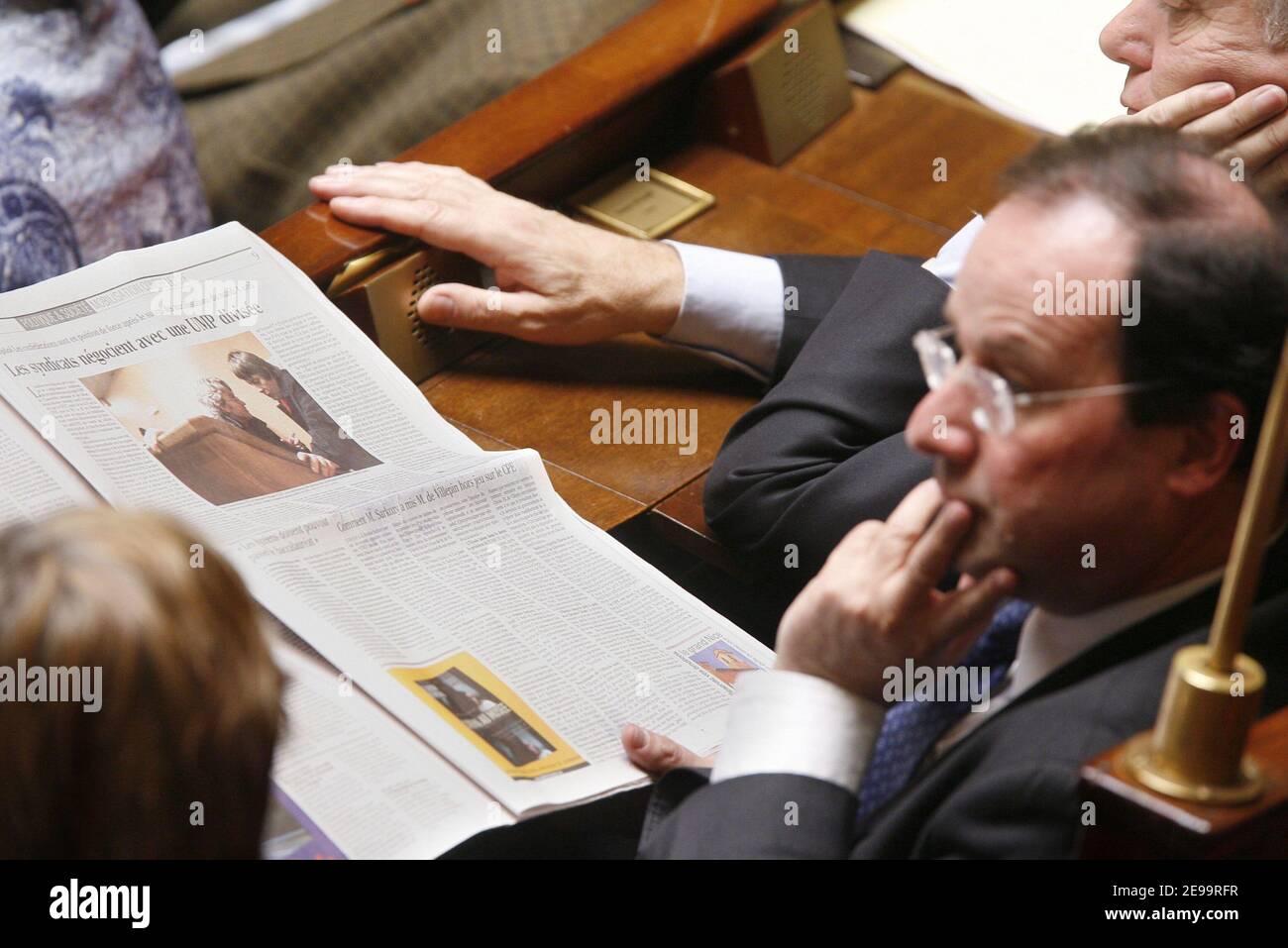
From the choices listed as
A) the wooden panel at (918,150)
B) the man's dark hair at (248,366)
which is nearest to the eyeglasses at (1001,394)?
the man's dark hair at (248,366)

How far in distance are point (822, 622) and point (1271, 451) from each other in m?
0.42

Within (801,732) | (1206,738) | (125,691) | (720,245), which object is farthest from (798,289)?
(125,691)

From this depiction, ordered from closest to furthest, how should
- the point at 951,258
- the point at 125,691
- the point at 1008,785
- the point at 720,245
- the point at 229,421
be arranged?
the point at 125,691 < the point at 1008,785 < the point at 229,421 < the point at 951,258 < the point at 720,245

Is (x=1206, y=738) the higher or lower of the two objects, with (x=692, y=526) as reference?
higher

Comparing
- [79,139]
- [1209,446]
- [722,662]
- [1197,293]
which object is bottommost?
[722,662]

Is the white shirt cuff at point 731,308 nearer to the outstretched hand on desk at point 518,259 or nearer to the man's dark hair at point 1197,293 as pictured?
the outstretched hand on desk at point 518,259

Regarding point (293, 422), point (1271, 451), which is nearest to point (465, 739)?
point (293, 422)

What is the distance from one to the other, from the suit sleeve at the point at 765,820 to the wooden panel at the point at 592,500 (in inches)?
15.2

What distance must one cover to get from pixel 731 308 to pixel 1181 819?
3.16ft

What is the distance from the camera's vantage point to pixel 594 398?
162cm

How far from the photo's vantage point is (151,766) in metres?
0.74

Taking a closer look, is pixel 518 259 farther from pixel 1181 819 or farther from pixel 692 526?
pixel 1181 819

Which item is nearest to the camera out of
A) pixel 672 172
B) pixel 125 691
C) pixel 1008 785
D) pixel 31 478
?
pixel 125 691

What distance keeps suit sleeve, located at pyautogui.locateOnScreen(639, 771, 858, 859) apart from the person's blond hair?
0.41 metres
